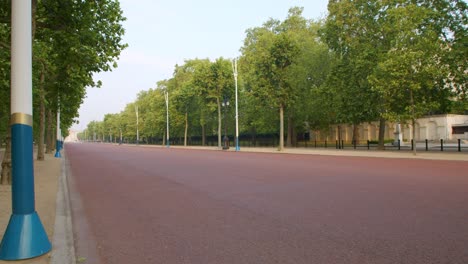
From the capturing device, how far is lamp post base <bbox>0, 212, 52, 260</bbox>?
4508 mm

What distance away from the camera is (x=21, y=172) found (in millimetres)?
4715

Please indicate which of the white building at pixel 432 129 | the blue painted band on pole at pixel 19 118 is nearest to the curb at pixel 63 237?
the blue painted band on pole at pixel 19 118

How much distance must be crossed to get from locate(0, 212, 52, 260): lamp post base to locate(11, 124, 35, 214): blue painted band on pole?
11cm

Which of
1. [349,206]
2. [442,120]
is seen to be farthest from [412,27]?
[442,120]

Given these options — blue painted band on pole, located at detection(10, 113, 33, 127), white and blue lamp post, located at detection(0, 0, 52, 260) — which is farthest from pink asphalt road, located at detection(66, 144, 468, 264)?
blue painted band on pole, located at detection(10, 113, 33, 127)

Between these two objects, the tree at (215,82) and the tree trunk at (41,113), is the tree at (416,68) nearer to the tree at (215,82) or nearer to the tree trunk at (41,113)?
the tree trunk at (41,113)

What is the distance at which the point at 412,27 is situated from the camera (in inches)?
1001

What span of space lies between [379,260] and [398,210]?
3.04 meters

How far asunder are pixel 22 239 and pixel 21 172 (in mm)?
778

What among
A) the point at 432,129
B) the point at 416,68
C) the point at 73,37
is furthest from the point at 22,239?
the point at 432,129

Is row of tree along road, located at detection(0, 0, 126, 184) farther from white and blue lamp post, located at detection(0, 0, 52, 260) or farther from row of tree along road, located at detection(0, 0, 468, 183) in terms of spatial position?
white and blue lamp post, located at detection(0, 0, 52, 260)

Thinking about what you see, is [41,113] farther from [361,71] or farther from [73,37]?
[361,71]

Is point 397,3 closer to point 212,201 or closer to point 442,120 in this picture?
point 212,201

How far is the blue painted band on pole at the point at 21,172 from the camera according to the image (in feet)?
15.4
